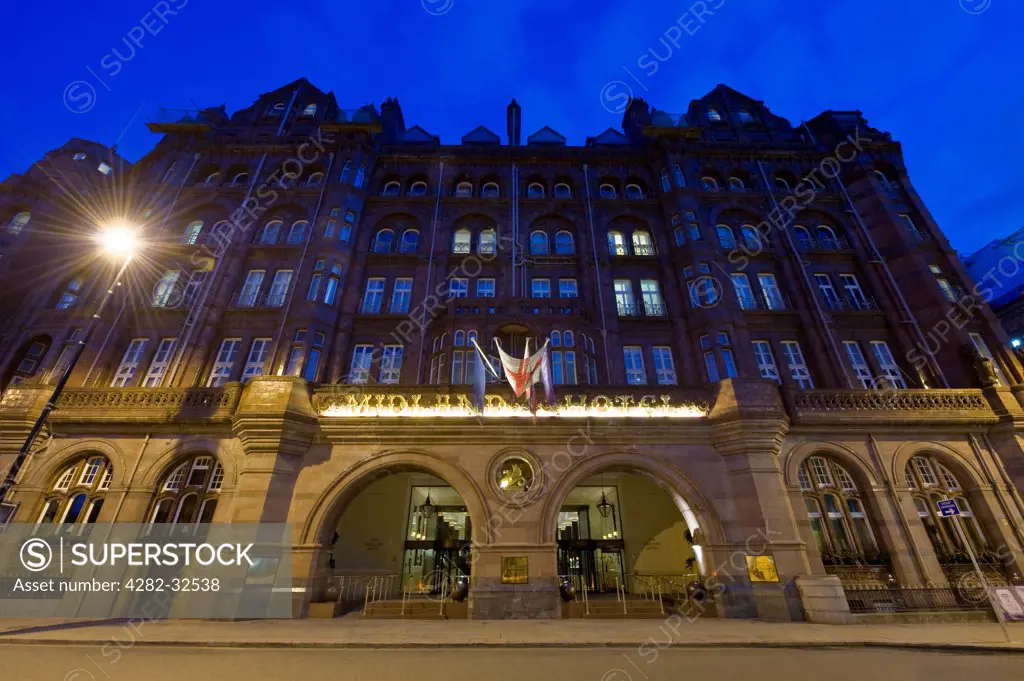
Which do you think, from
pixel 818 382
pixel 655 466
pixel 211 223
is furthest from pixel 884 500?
pixel 211 223

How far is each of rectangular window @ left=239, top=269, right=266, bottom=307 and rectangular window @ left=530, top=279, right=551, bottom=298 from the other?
49.5ft

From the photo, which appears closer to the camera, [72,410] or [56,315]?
[72,410]

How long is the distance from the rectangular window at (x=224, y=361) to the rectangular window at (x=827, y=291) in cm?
3160

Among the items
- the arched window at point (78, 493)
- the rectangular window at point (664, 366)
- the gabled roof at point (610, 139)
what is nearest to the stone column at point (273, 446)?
the arched window at point (78, 493)

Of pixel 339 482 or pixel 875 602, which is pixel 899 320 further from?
pixel 339 482

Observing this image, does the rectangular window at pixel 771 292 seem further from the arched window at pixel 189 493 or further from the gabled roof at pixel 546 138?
the arched window at pixel 189 493

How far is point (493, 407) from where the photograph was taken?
632 inches

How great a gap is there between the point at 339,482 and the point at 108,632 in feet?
21.6

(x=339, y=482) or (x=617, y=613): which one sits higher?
(x=339, y=482)

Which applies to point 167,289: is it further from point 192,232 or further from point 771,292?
point 771,292

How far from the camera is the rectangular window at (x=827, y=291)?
Result: 22.3 meters

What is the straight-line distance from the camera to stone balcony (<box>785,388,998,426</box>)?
16.8 meters

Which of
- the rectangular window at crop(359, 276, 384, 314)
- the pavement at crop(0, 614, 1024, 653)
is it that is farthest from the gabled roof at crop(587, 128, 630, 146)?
the pavement at crop(0, 614, 1024, 653)

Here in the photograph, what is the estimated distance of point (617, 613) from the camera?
1391 centimetres
